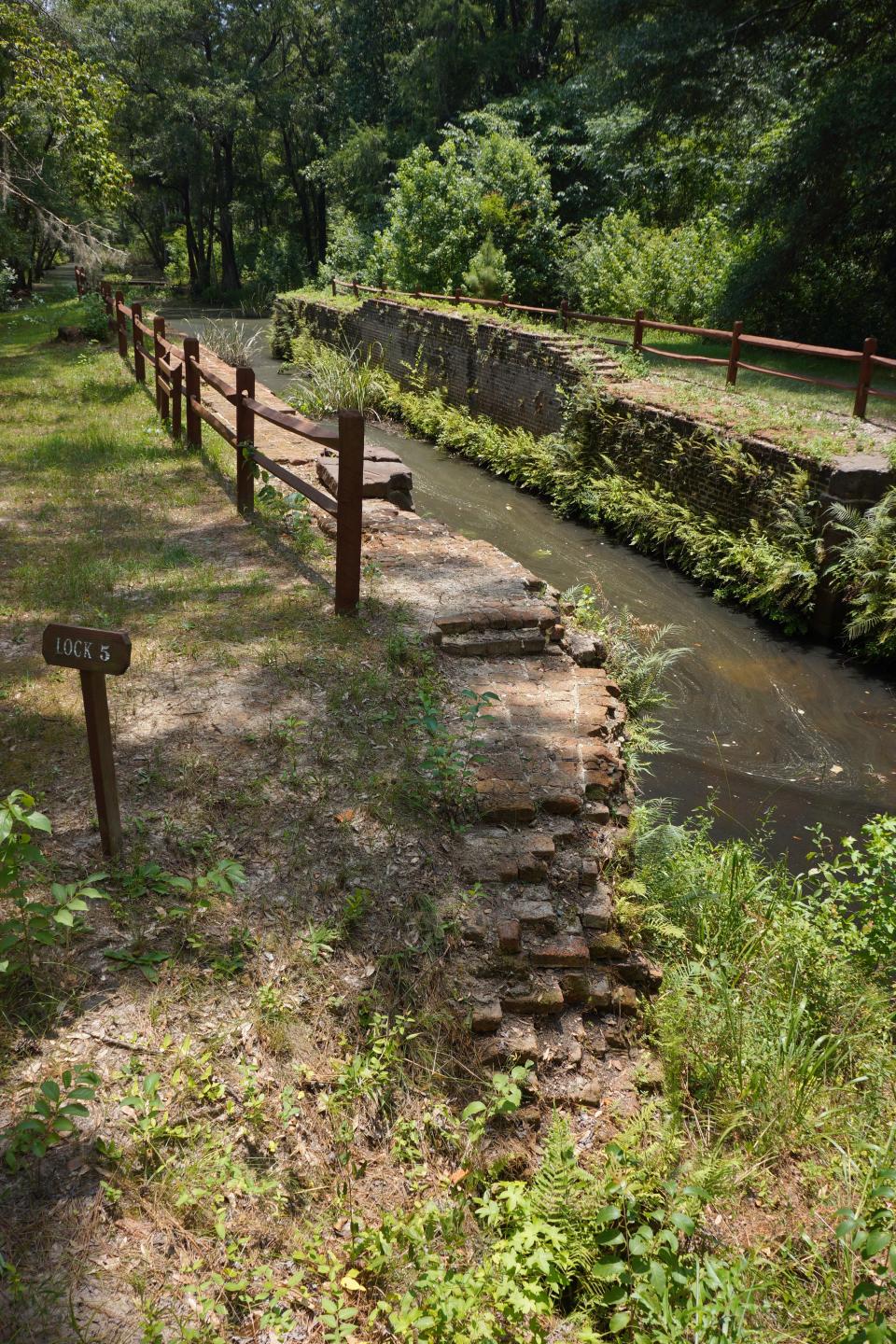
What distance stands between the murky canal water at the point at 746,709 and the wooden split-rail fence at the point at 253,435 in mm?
2706

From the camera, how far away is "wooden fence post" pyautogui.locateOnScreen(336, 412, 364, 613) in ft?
18.5

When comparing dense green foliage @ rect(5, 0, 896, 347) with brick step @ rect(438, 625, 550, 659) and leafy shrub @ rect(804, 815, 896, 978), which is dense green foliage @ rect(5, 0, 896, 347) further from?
leafy shrub @ rect(804, 815, 896, 978)

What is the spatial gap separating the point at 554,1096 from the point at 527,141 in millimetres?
24389

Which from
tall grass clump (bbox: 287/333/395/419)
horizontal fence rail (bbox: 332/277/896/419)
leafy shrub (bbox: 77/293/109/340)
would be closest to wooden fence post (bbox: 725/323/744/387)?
horizontal fence rail (bbox: 332/277/896/419)

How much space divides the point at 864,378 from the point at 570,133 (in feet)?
56.0

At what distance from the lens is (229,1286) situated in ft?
8.53

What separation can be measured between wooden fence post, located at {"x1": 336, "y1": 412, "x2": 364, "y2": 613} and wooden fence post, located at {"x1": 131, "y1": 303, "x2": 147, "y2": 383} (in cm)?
894

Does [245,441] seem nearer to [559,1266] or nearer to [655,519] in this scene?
[655,519]

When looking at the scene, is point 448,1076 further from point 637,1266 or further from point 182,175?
point 182,175

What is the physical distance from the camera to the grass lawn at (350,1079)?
2.70m

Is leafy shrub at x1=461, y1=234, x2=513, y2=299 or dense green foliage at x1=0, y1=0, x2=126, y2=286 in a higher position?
dense green foliage at x1=0, y1=0, x2=126, y2=286

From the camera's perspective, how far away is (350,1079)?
130 inches

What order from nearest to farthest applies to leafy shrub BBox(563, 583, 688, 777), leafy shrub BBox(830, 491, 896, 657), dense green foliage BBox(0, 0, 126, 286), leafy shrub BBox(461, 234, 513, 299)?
leafy shrub BBox(563, 583, 688, 777)
leafy shrub BBox(830, 491, 896, 657)
dense green foliage BBox(0, 0, 126, 286)
leafy shrub BBox(461, 234, 513, 299)

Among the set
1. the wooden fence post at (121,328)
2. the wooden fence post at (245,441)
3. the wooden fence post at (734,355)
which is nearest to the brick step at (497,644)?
the wooden fence post at (245,441)
